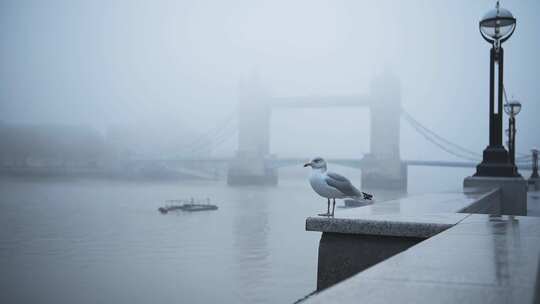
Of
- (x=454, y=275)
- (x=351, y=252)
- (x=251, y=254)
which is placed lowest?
(x=251, y=254)

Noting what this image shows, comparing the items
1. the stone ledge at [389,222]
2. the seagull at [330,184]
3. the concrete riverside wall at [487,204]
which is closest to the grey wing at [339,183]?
the seagull at [330,184]

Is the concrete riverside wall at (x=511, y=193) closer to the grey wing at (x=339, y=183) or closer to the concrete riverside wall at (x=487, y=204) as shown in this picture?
the concrete riverside wall at (x=487, y=204)

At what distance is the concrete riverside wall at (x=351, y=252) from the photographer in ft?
9.22

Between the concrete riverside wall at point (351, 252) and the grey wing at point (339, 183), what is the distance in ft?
1.11

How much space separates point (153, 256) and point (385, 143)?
53.5 meters

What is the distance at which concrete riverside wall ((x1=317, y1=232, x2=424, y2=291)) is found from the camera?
2811 millimetres

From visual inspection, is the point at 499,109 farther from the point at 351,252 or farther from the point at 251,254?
the point at 251,254

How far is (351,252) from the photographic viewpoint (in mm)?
2904

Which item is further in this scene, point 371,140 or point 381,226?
point 371,140

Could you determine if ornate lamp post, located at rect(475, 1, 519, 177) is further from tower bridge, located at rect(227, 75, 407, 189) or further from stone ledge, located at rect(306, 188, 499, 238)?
tower bridge, located at rect(227, 75, 407, 189)

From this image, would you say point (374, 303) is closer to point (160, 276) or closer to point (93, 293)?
point (93, 293)

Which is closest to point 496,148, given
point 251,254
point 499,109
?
point 499,109

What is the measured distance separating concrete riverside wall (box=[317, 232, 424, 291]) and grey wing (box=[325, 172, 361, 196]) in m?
0.34

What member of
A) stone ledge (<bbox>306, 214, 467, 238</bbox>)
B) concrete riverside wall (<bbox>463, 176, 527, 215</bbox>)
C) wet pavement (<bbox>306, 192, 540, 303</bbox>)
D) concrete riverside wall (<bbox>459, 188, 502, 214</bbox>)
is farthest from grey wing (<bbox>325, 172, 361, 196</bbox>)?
concrete riverside wall (<bbox>463, 176, 527, 215</bbox>)
